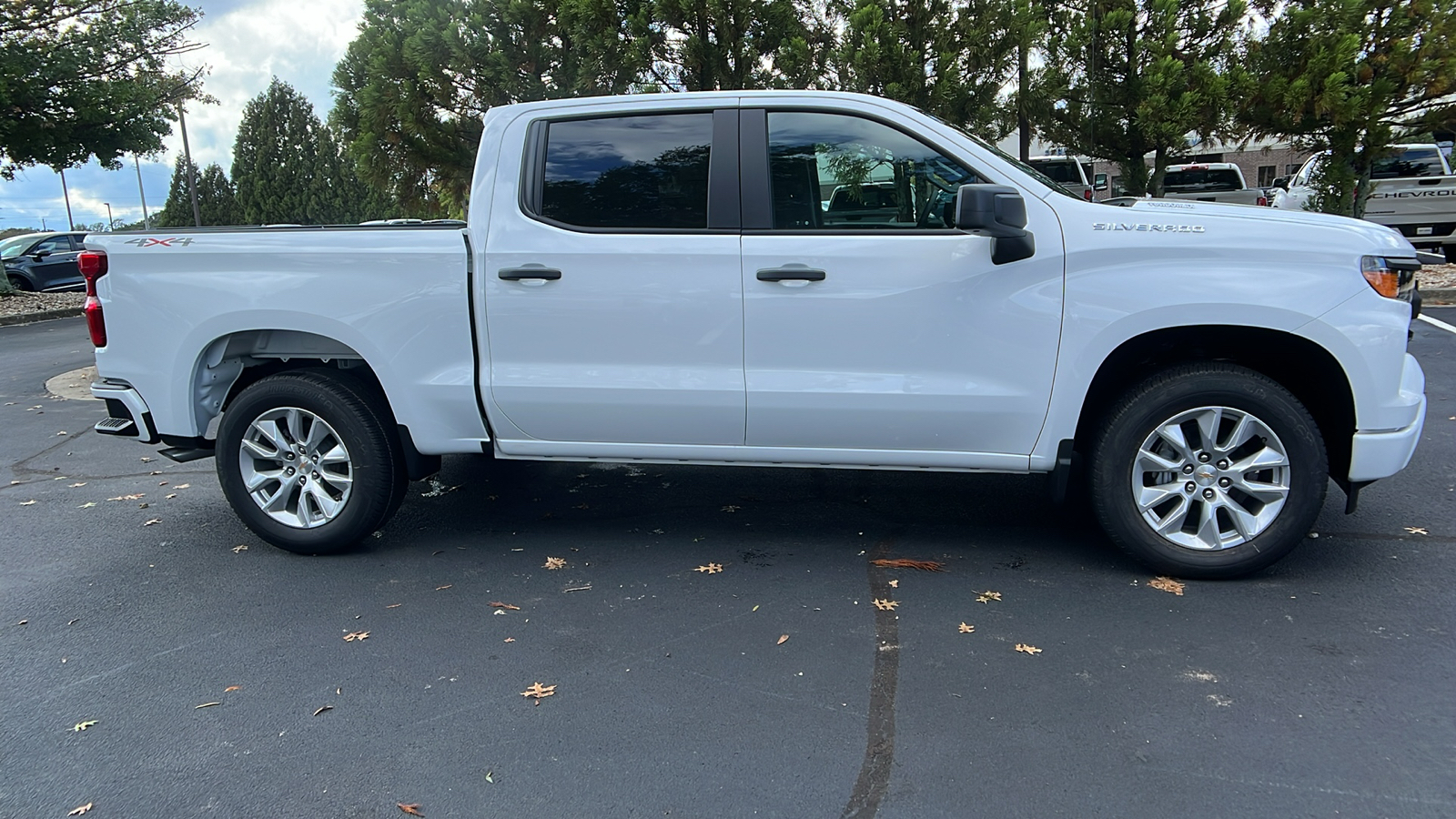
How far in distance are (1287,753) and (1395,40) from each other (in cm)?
1230

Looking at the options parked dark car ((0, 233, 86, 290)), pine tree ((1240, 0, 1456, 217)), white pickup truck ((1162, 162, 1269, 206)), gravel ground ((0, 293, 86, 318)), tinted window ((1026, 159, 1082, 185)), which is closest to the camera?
pine tree ((1240, 0, 1456, 217))

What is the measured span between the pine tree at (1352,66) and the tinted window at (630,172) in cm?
1047

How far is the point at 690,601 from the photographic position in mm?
3955

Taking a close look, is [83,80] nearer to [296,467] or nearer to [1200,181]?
[296,467]

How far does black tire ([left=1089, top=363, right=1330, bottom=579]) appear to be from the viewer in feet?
12.5

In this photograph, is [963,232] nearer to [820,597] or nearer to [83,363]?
[820,597]

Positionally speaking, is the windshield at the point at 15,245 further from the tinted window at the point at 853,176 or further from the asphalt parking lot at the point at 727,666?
the tinted window at the point at 853,176

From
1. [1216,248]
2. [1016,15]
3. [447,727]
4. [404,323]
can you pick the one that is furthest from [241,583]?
[1016,15]

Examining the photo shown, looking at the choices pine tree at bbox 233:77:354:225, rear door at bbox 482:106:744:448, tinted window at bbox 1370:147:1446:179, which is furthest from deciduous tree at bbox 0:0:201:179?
tinted window at bbox 1370:147:1446:179

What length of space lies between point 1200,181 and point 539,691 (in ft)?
65.9

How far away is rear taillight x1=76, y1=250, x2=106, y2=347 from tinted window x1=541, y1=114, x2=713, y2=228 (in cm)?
211

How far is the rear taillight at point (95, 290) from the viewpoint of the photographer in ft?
14.5

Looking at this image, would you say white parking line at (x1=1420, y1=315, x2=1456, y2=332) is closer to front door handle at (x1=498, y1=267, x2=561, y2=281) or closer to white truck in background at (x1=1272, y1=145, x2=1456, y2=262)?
white truck in background at (x1=1272, y1=145, x2=1456, y2=262)

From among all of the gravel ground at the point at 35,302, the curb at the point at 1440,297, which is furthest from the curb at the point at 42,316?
the curb at the point at 1440,297
